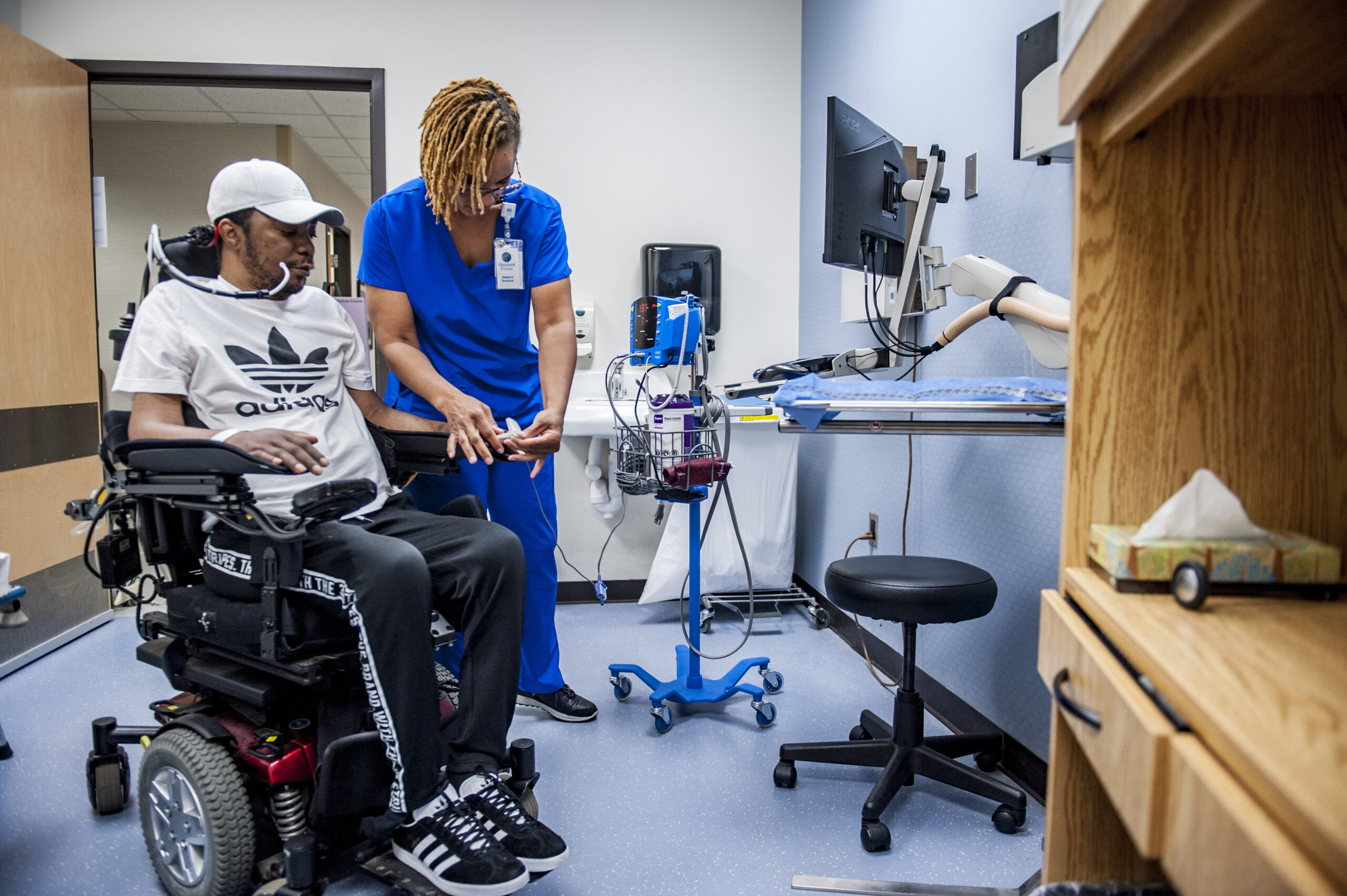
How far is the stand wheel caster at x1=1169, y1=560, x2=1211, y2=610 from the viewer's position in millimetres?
571

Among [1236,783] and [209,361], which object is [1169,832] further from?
[209,361]

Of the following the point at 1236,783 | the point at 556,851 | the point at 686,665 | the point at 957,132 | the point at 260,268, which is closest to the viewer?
the point at 1236,783

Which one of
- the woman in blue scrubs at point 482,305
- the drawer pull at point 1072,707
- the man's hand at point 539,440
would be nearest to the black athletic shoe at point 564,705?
the woman in blue scrubs at point 482,305

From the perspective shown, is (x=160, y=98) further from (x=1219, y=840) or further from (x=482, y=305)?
(x=1219, y=840)

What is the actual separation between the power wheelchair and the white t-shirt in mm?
105

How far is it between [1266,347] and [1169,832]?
1.41ft

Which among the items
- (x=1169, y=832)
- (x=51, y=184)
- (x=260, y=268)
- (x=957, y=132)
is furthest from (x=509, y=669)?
(x=51, y=184)

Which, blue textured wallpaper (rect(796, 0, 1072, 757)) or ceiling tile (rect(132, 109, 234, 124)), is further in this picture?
ceiling tile (rect(132, 109, 234, 124))

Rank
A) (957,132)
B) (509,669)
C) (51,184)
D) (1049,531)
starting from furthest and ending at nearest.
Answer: (51,184), (957,132), (1049,531), (509,669)

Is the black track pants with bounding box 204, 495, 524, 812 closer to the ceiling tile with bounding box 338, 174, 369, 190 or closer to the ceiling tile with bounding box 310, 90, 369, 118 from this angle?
the ceiling tile with bounding box 310, 90, 369, 118

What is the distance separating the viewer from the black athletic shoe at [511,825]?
1.19 meters

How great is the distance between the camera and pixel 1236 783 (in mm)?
394

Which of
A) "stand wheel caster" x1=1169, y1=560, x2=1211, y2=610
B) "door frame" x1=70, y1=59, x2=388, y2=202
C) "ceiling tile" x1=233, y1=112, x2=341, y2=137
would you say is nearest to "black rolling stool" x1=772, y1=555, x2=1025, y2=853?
"stand wheel caster" x1=1169, y1=560, x2=1211, y2=610

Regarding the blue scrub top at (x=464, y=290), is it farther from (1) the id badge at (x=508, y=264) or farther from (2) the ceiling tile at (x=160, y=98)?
(2) the ceiling tile at (x=160, y=98)
